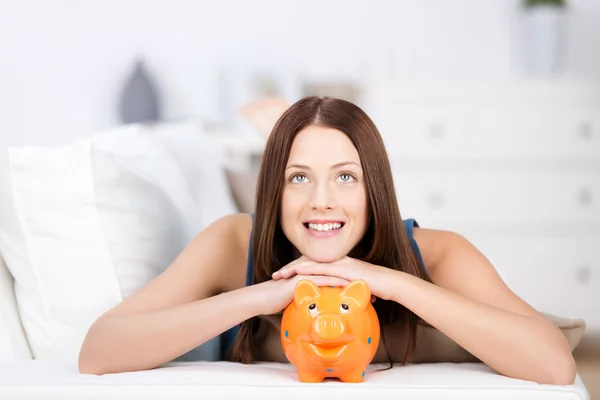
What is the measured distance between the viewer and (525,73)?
14.0 feet

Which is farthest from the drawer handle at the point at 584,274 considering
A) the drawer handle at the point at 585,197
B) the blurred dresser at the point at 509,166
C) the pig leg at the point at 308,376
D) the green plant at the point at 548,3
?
the pig leg at the point at 308,376

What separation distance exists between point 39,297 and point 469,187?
107 inches

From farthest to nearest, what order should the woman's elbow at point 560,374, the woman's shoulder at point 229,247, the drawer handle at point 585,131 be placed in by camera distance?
1. the drawer handle at point 585,131
2. the woman's shoulder at point 229,247
3. the woman's elbow at point 560,374

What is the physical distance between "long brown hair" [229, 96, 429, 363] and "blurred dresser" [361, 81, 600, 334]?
2528 mm

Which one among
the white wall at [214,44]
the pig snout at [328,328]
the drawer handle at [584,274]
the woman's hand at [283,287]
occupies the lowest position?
the drawer handle at [584,274]

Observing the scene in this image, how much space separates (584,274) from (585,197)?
1.17ft

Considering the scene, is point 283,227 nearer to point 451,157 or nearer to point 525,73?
point 451,157

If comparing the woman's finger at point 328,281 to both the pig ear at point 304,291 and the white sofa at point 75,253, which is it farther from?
the white sofa at point 75,253

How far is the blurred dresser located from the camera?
396 centimetres

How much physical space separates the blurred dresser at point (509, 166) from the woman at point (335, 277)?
250 centimetres

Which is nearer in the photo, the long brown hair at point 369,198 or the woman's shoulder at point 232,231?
the long brown hair at point 369,198

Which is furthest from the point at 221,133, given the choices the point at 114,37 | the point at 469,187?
the point at 469,187

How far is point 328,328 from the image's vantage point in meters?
1.17

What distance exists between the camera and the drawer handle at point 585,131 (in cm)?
396
